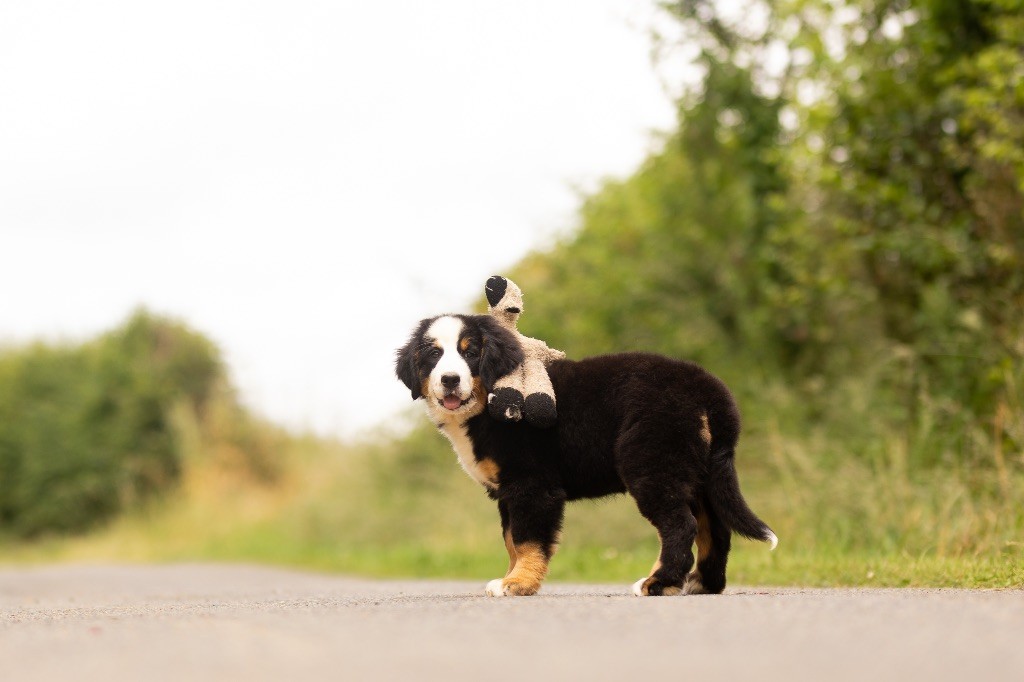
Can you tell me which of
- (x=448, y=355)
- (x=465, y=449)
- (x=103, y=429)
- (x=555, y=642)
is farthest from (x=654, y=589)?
(x=103, y=429)

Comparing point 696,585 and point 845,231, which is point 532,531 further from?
point 845,231

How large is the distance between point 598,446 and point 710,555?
32.9 inches

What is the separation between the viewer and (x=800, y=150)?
44.4ft

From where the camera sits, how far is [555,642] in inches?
163

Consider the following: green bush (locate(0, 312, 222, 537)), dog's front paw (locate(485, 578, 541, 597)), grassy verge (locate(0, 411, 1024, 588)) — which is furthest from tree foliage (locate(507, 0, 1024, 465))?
green bush (locate(0, 312, 222, 537))

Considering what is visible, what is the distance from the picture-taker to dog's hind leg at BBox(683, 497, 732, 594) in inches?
265

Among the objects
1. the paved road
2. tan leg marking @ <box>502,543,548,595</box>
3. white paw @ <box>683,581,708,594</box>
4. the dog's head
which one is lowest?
white paw @ <box>683,581,708,594</box>

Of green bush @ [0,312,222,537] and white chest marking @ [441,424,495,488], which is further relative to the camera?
green bush @ [0,312,222,537]

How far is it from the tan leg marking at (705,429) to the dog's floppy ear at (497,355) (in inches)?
40.2

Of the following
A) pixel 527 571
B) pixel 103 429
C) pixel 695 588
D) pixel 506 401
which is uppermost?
pixel 103 429

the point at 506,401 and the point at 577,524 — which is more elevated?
the point at 506,401

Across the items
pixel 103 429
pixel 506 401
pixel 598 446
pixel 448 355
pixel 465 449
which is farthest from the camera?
pixel 103 429

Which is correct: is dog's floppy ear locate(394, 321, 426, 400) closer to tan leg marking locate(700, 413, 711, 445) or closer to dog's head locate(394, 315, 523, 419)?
dog's head locate(394, 315, 523, 419)

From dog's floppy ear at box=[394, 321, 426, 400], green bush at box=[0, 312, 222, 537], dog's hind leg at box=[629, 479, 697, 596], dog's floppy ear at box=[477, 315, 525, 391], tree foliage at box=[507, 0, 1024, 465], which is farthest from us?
green bush at box=[0, 312, 222, 537]
